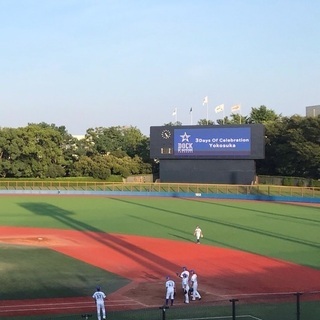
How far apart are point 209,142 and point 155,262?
156 feet

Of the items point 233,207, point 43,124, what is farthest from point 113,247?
point 43,124

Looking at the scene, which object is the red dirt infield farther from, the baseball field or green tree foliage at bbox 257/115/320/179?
green tree foliage at bbox 257/115/320/179

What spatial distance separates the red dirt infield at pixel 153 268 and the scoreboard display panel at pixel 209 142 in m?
38.4

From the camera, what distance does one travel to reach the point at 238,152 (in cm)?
7181

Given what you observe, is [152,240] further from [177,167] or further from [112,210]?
[177,167]

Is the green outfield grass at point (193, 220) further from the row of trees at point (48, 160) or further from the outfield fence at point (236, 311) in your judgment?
the row of trees at point (48, 160)

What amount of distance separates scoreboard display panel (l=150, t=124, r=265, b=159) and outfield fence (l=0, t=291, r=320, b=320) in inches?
2070

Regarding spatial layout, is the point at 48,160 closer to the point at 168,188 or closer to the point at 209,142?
the point at 168,188

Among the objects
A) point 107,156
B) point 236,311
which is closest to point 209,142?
point 107,156

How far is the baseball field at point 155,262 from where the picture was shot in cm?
1827

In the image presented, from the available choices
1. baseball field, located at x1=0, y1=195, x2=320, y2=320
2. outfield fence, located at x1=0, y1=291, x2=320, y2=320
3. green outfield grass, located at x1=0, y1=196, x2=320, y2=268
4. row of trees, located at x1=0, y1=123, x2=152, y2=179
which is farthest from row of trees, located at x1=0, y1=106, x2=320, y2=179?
outfield fence, located at x1=0, y1=291, x2=320, y2=320

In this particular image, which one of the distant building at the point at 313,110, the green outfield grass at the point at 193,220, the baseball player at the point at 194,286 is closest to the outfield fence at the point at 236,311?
the baseball player at the point at 194,286

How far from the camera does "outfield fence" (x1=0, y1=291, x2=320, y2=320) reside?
54.2ft

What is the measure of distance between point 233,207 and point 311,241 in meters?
23.6
